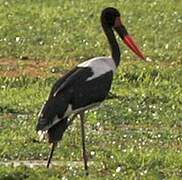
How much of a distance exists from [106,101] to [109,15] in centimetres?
252

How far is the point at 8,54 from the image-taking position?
16578 mm

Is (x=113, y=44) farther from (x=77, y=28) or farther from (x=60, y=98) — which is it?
(x=77, y=28)

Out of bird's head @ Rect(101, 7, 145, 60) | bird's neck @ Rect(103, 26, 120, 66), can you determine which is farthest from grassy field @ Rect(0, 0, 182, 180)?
bird's head @ Rect(101, 7, 145, 60)

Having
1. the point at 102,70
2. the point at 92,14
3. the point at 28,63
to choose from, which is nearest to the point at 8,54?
the point at 28,63

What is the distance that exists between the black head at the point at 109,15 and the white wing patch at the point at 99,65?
0.49 meters

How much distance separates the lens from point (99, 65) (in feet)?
33.0

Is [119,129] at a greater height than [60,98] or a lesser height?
lesser

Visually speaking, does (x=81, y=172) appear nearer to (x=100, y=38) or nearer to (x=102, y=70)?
(x=102, y=70)

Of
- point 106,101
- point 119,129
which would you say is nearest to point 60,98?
point 119,129

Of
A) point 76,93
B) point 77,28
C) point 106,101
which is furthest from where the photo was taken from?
point 77,28

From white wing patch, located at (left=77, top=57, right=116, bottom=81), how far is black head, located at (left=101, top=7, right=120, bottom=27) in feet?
1.60

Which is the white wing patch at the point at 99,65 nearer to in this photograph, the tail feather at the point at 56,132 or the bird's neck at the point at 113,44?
the bird's neck at the point at 113,44

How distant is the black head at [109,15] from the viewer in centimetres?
1049

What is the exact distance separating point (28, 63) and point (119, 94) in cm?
280
